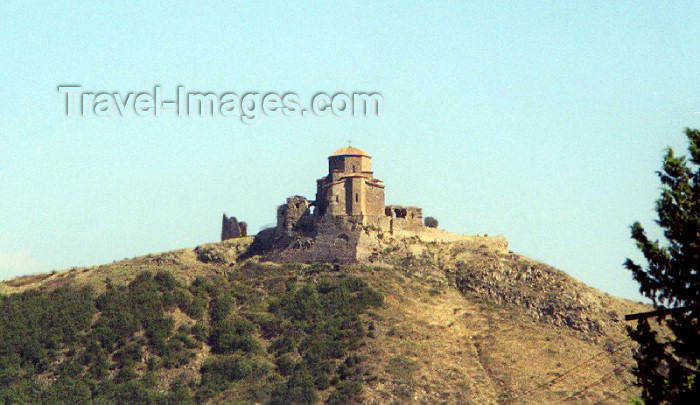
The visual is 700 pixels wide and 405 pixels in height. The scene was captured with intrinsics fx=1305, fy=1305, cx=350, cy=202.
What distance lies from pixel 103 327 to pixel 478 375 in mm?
28859

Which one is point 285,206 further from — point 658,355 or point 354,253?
point 658,355

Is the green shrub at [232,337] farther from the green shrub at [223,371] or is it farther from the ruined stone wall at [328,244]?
the ruined stone wall at [328,244]

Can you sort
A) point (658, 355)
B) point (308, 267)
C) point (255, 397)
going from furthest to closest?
point (308, 267) < point (255, 397) < point (658, 355)

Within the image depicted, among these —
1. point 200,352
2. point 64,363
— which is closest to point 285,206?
point 200,352

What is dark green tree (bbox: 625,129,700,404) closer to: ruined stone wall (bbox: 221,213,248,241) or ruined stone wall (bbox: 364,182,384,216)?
ruined stone wall (bbox: 364,182,384,216)

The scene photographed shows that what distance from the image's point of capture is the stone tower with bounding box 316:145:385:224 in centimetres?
10106

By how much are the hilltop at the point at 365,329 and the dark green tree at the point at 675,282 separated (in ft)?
168

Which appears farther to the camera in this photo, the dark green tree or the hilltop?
the hilltop

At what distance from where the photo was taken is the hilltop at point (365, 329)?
8919 cm

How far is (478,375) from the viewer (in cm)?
8981

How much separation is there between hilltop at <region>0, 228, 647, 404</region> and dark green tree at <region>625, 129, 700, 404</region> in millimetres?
51154

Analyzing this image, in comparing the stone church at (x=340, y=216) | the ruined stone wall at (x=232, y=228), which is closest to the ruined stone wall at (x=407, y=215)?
the stone church at (x=340, y=216)

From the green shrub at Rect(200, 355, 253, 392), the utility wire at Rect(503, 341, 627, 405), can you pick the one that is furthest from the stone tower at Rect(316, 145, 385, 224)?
the utility wire at Rect(503, 341, 627, 405)

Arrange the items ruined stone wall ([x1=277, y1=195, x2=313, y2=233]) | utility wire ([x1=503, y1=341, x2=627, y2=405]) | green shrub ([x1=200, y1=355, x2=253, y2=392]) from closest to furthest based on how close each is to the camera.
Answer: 1. utility wire ([x1=503, y1=341, x2=627, y2=405])
2. green shrub ([x1=200, y1=355, x2=253, y2=392])
3. ruined stone wall ([x1=277, y1=195, x2=313, y2=233])
